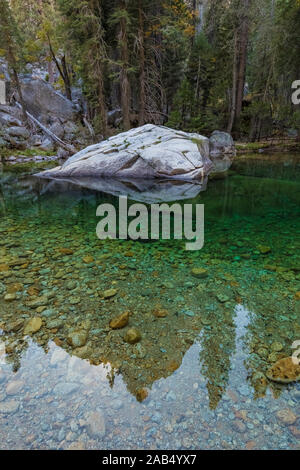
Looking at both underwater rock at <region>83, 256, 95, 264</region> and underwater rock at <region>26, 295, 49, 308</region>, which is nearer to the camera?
underwater rock at <region>26, 295, 49, 308</region>

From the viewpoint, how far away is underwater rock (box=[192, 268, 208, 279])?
334 centimetres

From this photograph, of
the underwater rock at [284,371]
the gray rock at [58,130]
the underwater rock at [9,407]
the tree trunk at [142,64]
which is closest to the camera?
the underwater rock at [9,407]

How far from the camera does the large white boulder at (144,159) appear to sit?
33.1ft

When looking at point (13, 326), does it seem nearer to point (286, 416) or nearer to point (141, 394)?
point (141, 394)

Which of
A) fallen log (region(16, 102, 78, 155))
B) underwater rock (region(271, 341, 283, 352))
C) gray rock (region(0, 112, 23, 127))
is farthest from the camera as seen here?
gray rock (region(0, 112, 23, 127))

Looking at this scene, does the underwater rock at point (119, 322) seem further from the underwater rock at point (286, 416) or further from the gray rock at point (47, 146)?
the gray rock at point (47, 146)

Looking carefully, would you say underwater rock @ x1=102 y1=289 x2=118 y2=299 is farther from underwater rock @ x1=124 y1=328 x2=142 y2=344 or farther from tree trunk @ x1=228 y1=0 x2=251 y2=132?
tree trunk @ x1=228 y1=0 x2=251 y2=132

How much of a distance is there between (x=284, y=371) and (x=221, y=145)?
1826cm

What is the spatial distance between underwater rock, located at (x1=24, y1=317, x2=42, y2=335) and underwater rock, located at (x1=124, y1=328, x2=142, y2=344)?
0.82 metres

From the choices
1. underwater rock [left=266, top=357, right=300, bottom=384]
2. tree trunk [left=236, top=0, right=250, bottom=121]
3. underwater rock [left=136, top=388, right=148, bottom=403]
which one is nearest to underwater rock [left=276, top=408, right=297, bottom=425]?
underwater rock [left=266, top=357, right=300, bottom=384]

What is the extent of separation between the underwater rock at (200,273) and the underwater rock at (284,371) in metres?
1.42

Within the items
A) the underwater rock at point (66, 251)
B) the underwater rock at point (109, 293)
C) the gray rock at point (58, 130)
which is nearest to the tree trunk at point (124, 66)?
the gray rock at point (58, 130)

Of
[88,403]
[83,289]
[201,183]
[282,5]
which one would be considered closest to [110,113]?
[282,5]

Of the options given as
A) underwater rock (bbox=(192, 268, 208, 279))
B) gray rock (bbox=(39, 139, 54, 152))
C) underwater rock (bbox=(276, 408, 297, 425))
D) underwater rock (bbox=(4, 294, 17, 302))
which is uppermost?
gray rock (bbox=(39, 139, 54, 152))
